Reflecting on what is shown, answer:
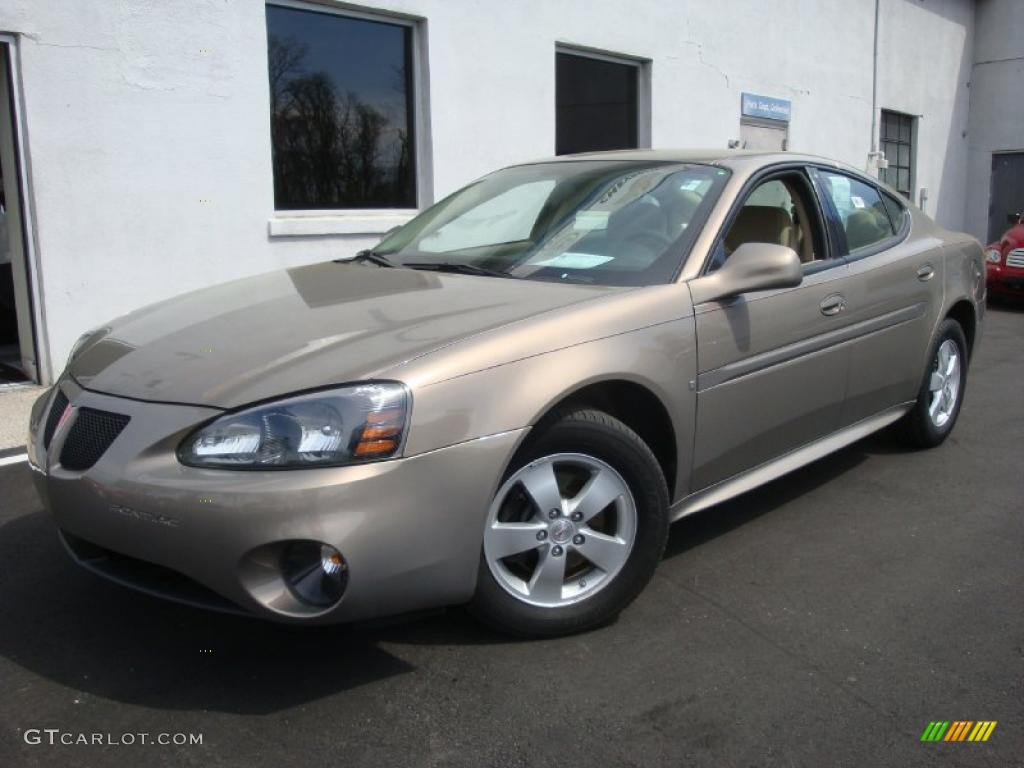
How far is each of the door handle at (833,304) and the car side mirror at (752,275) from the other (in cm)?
55

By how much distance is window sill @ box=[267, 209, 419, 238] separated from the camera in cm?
757

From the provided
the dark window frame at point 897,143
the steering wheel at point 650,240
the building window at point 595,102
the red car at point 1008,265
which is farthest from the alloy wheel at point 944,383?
the dark window frame at point 897,143

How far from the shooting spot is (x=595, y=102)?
10.4 metres

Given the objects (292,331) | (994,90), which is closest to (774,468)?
(292,331)

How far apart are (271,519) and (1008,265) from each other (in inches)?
446

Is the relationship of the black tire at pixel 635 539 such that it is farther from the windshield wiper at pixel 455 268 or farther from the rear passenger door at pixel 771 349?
the windshield wiper at pixel 455 268

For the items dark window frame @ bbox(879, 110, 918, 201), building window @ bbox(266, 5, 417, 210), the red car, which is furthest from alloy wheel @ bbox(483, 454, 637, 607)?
dark window frame @ bbox(879, 110, 918, 201)

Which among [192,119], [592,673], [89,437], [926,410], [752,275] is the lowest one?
[592,673]

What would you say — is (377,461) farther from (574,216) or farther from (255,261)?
(255,261)

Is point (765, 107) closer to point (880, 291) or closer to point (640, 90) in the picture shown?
point (640, 90)

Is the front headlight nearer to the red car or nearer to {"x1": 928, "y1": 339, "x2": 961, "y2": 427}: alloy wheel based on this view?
{"x1": 928, "y1": 339, "x2": 961, "y2": 427}: alloy wheel

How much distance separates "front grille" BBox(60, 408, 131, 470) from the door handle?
263cm

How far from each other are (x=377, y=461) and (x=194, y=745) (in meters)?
0.85

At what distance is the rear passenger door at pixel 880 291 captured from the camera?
13.9 ft
